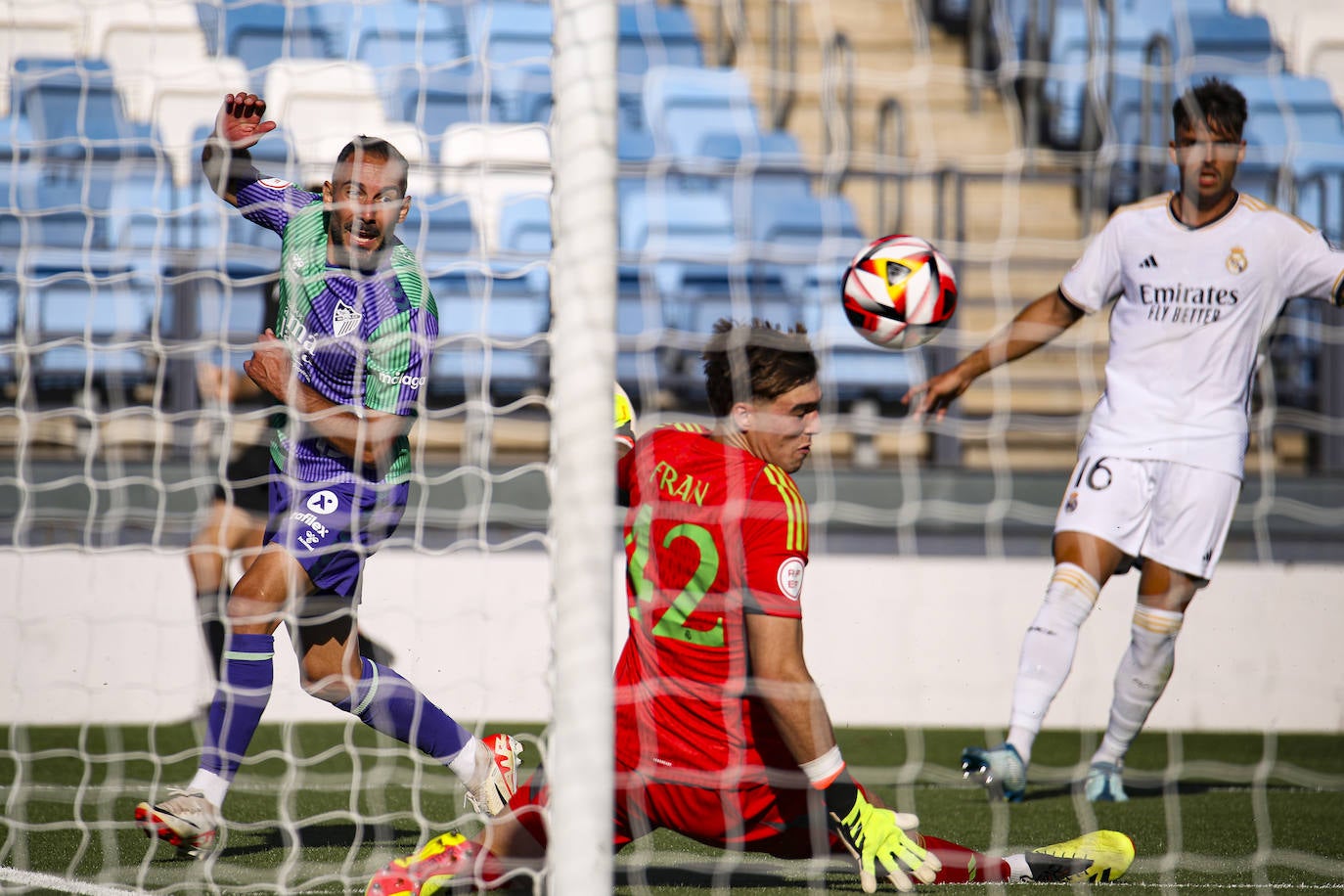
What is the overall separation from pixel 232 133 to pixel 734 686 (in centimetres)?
196

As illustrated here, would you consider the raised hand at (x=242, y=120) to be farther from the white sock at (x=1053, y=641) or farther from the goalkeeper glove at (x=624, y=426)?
the white sock at (x=1053, y=641)

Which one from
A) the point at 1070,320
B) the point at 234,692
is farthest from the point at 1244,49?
the point at 234,692

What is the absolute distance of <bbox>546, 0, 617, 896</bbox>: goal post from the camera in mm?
2193

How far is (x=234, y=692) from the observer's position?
10.9ft

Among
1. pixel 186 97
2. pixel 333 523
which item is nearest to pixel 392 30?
pixel 186 97

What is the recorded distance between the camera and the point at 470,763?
3.43 meters

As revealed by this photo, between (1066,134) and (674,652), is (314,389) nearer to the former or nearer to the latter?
(674,652)

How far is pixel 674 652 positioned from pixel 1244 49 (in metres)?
7.19

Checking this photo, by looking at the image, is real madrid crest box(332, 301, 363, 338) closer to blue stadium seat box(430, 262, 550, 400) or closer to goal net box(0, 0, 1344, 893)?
goal net box(0, 0, 1344, 893)

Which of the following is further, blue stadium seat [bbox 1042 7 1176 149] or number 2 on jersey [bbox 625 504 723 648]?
blue stadium seat [bbox 1042 7 1176 149]

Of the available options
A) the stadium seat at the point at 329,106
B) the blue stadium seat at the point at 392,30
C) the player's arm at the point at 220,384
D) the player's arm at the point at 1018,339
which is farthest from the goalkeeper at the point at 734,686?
the blue stadium seat at the point at 392,30

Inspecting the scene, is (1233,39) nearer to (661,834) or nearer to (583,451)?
(661,834)

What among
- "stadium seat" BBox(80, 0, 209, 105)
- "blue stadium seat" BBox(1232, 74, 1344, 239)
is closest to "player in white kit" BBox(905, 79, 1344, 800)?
"blue stadium seat" BBox(1232, 74, 1344, 239)

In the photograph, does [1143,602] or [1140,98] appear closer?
[1143,602]
